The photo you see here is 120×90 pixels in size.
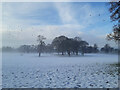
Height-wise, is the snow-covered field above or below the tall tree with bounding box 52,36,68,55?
below

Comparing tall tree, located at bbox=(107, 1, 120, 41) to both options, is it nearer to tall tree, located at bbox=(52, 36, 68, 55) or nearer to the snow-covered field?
the snow-covered field

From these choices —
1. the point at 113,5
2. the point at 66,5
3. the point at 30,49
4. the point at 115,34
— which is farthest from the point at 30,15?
the point at 30,49

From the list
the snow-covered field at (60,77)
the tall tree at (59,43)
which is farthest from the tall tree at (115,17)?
the tall tree at (59,43)

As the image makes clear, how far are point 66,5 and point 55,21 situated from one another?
20.9ft

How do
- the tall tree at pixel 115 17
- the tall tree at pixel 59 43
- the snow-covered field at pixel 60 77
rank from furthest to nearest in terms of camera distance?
the tall tree at pixel 59 43 < the tall tree at pixel 115 17 < the snow-covered field at pixel 60 77

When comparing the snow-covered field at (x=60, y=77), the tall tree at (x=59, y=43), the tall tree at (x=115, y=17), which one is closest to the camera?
the snow-covered field at (x=60, y=77)

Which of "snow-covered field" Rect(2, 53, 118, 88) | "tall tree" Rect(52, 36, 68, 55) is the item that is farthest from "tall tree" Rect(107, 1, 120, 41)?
"tall tree" Rect(52, 36, 68, 55)

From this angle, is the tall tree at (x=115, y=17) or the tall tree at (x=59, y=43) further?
the tall tree at (x=59, y=43)

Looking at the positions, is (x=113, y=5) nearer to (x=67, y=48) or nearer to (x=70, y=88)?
(x=70, y=88)

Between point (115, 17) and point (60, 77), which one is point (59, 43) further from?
point (60, 77)

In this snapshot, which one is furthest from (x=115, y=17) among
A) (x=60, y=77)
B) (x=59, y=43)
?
(x=59, y=43)

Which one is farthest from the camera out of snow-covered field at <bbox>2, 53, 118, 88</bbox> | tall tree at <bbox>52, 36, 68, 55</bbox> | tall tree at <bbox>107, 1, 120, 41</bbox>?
tall tree at <bbox>52, 36, 68, 55</bbox>

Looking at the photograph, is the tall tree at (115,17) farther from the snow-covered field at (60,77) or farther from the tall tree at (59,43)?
the tall tree at (59,43)

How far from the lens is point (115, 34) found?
1418cm
